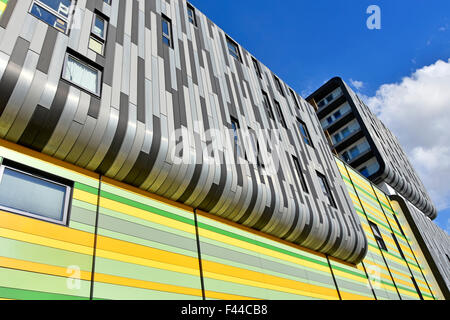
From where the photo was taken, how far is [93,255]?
19.5ft

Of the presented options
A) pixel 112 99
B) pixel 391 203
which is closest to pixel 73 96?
pixel 112 99

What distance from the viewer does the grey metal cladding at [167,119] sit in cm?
642

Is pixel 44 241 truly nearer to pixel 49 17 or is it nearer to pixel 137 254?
pixel 137 254

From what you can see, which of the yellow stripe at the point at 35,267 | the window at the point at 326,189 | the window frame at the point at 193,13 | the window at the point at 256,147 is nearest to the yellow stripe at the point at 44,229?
the yellow stripe at the point at 35,267

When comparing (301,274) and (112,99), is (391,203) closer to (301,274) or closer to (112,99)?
(301,274)

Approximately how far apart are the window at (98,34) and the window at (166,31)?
92.8 inches

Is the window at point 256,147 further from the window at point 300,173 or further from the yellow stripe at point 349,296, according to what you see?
the yellow stripe at point 349,296

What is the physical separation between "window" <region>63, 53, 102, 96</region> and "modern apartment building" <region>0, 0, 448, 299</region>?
4 centimetres

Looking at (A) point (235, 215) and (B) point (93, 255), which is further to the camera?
(A) point (235, 215)

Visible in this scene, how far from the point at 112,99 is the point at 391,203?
79.9ft

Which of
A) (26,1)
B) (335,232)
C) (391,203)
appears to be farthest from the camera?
(391,203)

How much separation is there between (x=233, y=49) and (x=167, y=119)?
364 inches

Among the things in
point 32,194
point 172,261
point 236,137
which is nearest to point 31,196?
point 32,194

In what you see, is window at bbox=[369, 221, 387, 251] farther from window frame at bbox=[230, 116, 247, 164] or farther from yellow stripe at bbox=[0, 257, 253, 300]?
yellow stripe at bbox=[0, 257, 253, 300]
